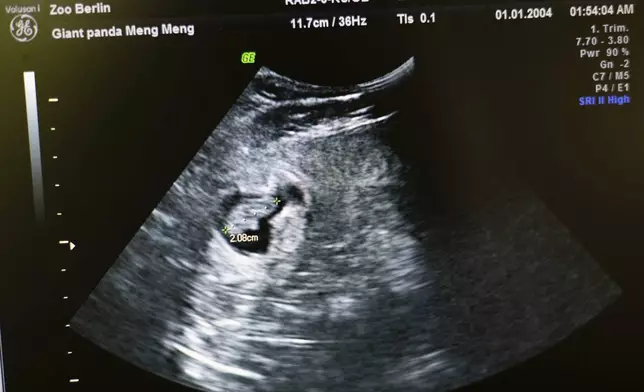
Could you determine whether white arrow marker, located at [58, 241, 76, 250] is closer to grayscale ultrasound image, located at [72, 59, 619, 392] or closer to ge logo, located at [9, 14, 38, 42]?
grayscale ultrasound image, located at [72, 59, 619, 392]

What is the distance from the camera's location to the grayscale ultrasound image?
92 centimetres

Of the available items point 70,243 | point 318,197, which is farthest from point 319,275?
point 70,243

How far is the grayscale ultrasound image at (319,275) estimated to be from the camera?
924 mm

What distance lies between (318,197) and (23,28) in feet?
1.53

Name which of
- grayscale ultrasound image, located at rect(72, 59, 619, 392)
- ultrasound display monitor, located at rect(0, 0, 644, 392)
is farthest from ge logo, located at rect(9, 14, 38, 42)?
grayscale ultrasound image, located at rect(72, 59, 619, 392)

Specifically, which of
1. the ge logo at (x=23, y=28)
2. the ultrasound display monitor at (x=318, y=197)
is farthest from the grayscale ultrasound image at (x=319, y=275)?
the ge logo at (x=23, y=28)

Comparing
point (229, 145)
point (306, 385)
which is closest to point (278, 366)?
point (306, 385)

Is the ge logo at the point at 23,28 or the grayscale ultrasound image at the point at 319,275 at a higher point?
the ge logo at the point at 23,28

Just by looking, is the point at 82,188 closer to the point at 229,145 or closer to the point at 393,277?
the point at 229,145

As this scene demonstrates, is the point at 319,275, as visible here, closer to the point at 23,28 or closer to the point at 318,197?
the point at 318,197

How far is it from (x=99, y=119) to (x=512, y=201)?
59cm

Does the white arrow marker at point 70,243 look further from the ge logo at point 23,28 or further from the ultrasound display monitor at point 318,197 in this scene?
the ge logo at point 23,28

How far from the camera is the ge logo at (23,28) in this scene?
898 millimetres

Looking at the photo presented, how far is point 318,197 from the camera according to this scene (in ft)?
3.08
